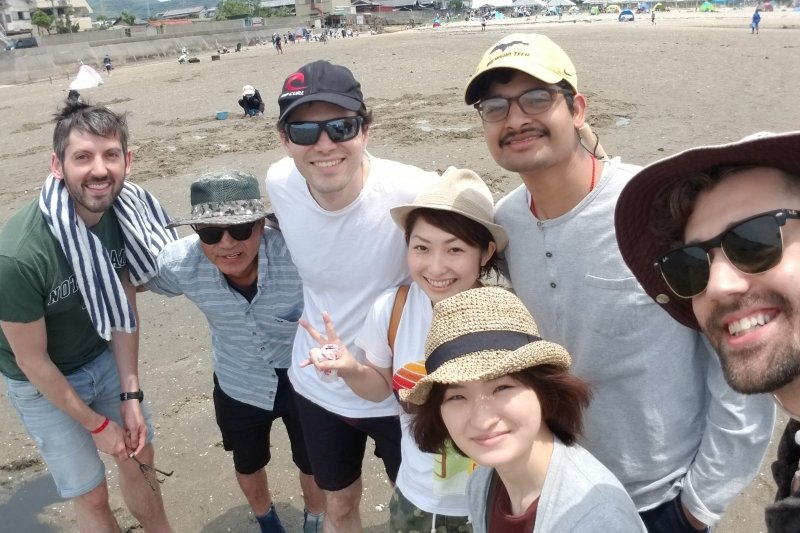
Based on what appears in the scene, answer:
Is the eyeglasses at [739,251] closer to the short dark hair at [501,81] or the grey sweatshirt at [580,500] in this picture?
the grey sweatshirt at [580,500]

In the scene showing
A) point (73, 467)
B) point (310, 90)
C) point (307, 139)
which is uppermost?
point (310, 90)

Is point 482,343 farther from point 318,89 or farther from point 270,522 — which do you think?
point 270,522

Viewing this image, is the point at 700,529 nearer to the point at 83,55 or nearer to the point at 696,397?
the point at 696,397

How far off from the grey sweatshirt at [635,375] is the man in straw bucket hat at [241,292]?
5.05 ft

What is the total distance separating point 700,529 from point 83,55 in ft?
188

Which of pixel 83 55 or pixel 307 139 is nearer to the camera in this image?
pixel 307 139

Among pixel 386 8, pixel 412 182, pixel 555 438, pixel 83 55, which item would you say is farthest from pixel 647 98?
pixel 386 8

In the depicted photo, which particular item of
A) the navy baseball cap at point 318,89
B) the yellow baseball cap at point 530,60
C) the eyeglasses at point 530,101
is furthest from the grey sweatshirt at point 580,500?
the navy baseball cap at point 318,89

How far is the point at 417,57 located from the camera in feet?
97.9

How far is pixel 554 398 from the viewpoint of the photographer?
2006mm

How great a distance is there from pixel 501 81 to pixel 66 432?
2.90m

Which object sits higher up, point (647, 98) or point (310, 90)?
point (310, 90)

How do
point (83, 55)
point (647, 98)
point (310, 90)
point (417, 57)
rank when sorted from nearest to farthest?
point (310, 90) → point (647, 98) → point (417, 57) → point (83, 55)

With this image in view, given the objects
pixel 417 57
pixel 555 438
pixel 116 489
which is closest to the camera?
pixel 555 438
